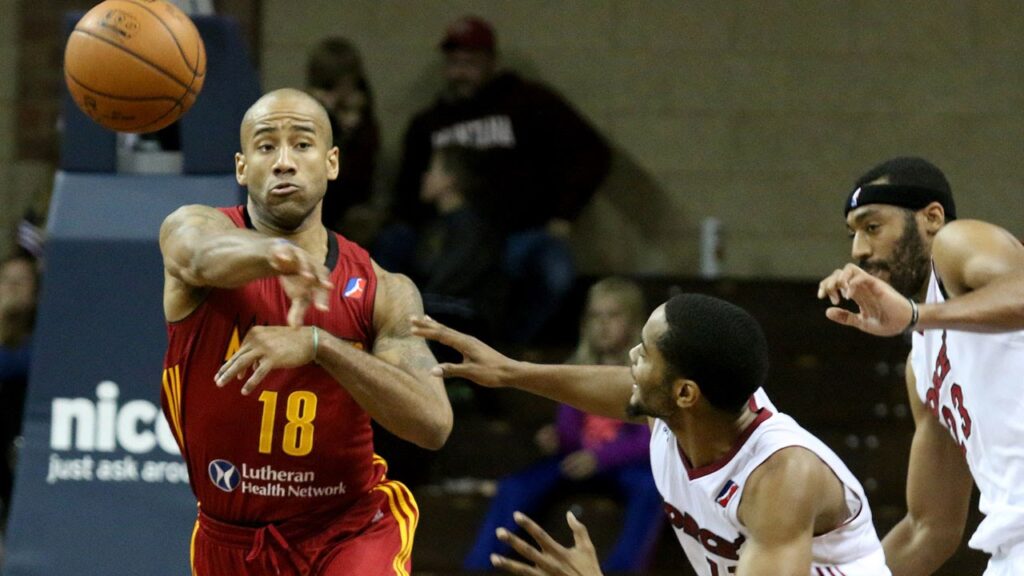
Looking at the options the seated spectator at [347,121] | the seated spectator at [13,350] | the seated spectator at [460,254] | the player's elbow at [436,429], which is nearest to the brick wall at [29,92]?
the seated spectator at [347,121]

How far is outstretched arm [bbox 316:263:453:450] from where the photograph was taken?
3.88 m

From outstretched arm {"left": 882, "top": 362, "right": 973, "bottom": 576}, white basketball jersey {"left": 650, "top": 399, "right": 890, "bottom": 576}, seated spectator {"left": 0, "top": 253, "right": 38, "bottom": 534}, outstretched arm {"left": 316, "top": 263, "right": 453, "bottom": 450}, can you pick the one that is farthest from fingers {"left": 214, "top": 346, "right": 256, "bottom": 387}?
seated spectator {"left": 0, "top": 253, "right": 38, "bottom": 534}

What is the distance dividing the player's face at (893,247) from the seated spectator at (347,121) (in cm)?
359

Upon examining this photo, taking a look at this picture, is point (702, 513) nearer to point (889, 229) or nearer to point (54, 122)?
point (889, 229)

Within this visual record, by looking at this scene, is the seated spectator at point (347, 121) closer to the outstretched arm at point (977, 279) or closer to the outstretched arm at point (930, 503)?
the outstretched arm at point (930, 503)

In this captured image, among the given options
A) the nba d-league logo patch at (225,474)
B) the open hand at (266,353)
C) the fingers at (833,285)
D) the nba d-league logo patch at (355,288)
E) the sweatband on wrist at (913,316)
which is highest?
the fingers at (833,285)

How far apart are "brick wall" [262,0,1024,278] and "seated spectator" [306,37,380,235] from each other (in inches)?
28.3

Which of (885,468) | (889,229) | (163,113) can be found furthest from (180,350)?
(885,468)

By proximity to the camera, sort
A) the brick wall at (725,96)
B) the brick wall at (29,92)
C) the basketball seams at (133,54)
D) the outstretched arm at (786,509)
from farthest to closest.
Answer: the brick wall at (725,96)
the brick wall at (29,92)
the basketball seams at (133,54)
the outstretched arm at (786,509)

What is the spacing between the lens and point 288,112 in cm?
431

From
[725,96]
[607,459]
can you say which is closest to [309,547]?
[607,459]

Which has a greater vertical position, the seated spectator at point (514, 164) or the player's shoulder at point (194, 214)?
the player's shoulder at point (194, 214)

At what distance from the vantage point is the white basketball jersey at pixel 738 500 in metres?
3.56

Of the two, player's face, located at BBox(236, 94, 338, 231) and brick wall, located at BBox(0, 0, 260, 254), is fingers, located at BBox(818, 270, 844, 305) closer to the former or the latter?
player's face, located at BBox(236, 94, 338, 231)
